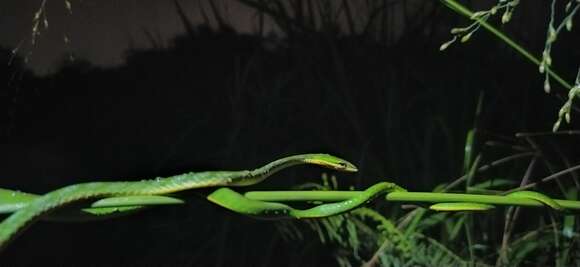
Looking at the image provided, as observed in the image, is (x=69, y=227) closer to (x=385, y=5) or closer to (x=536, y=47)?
(x=385, y=5)

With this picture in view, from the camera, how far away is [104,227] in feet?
4.34

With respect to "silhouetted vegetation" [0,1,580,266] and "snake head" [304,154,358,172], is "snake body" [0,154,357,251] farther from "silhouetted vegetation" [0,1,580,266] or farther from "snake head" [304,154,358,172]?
"silhouetted vegetation" [0,1,580,266]

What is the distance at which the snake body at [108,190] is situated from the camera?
1.76 feet

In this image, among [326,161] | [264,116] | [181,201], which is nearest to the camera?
[181,201]

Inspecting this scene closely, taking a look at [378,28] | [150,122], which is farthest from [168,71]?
[378,28]

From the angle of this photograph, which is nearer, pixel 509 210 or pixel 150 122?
pixel 150 122

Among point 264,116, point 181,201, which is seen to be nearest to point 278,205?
point 181,201

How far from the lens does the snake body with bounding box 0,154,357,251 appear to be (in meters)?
0.54

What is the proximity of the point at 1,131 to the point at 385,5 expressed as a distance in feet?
2.32

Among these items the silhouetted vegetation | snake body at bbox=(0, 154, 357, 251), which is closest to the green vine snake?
snake body at bbox=(0, 154, 357, 251)

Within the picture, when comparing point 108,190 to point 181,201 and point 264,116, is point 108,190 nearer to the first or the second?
point 181,201

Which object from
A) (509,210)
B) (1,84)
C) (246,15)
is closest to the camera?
(1,84)

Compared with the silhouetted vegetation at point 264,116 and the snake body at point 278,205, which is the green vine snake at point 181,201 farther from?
the silhouetted vegetation at point 264,116

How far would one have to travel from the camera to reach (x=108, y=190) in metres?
0.56
